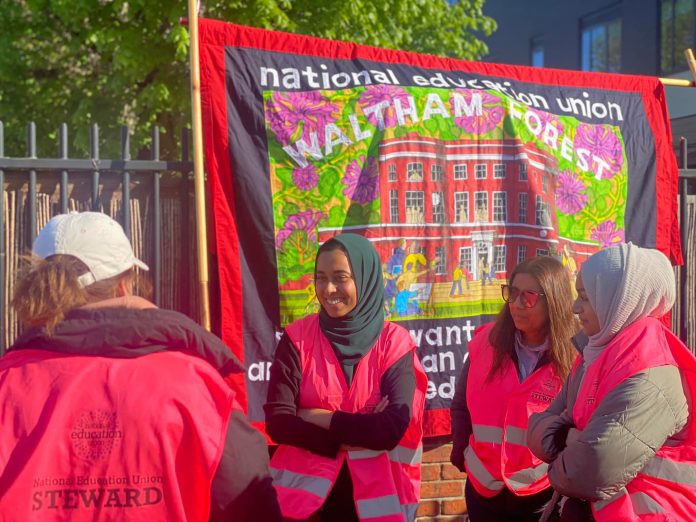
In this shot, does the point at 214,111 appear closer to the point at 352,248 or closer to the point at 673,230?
the point at 352,248

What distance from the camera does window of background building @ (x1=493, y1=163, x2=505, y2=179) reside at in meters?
4.66

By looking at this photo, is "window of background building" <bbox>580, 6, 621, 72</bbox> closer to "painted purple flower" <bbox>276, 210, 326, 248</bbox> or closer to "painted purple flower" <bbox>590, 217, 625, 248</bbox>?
"painted purple flower" <bbox>590, 217, 625, 248</bbox>

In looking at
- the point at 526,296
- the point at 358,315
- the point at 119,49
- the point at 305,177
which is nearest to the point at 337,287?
the point at 358,315

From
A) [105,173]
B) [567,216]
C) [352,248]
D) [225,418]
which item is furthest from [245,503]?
[567,216]

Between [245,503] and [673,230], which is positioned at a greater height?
[673,230]

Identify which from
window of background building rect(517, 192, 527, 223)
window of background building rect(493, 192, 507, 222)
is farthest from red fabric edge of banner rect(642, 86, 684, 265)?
window of background building rect(493, 192, 507, 222)

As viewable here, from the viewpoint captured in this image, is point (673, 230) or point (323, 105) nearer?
point (323, 105)

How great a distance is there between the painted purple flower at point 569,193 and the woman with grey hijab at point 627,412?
2405 mm

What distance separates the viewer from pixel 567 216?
191 inches

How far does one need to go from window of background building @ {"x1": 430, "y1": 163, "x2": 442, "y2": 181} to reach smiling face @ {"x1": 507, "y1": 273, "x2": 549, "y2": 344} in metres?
1.31

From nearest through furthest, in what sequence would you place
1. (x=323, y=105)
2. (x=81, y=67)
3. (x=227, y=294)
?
(x=227, y=294) < (x=323, y=105) < (x=81, y=67)

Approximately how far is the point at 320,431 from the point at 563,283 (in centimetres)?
119

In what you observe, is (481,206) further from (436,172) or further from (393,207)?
(393,207)

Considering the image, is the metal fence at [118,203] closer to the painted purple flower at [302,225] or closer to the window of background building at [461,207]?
the painted purple flower at [302,225]
